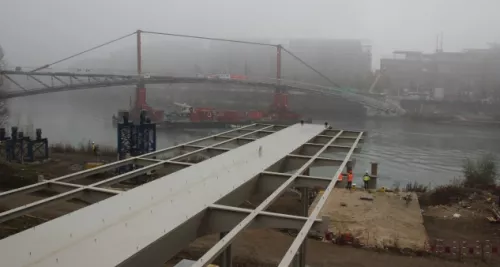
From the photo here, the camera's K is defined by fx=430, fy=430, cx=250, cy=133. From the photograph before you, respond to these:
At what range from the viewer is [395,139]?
31.8 feet

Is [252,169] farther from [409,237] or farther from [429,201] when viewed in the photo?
[429,201]

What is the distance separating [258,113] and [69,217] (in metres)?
11.5

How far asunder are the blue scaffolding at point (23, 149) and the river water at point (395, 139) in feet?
10.8

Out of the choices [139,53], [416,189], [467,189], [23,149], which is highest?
[139,53]

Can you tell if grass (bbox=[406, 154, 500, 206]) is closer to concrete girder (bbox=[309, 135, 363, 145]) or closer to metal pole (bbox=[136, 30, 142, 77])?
concrete girder (bbox=[309, 135, 363, 145])

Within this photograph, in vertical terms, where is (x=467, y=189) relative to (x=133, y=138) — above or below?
below

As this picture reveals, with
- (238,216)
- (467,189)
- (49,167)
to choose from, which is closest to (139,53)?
(49,167)

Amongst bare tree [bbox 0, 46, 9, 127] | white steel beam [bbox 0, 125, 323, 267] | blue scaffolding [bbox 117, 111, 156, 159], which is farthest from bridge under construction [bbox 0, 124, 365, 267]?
bare tree [bbox 0, 46, 9, 127]

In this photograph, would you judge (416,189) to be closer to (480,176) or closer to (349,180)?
(480,176)

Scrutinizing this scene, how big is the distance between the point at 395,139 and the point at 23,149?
7.52m

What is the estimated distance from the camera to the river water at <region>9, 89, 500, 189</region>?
21.8 ft

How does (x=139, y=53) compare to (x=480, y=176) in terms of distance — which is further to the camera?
(x=139, y=53)

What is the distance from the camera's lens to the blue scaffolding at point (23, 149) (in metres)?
5.03

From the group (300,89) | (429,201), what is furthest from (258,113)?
(429,201)
